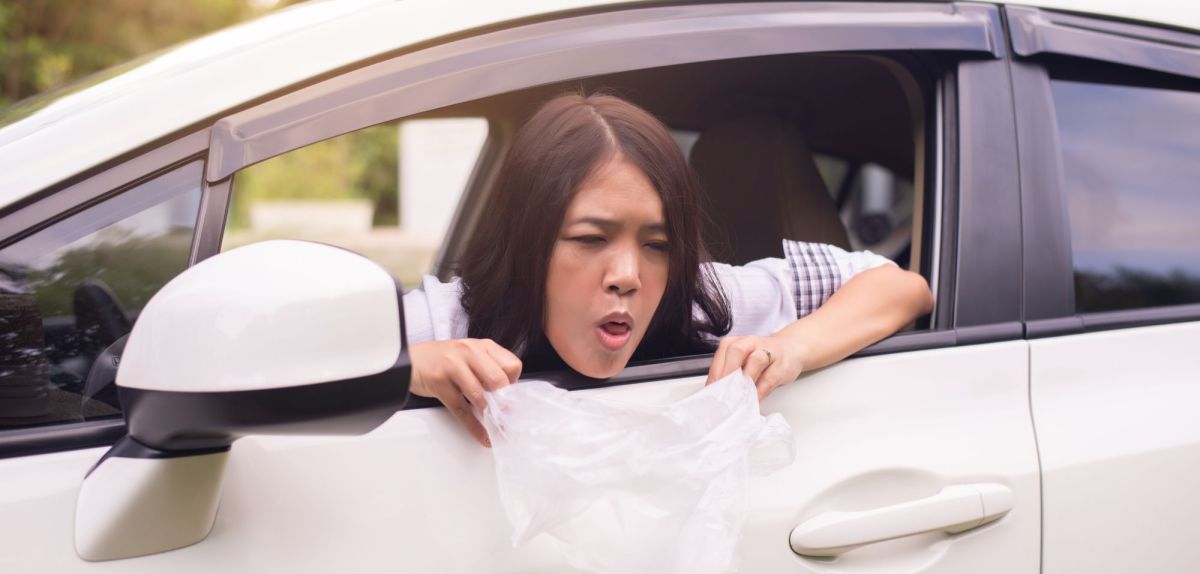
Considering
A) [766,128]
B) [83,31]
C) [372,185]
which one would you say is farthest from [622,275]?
[372,185]

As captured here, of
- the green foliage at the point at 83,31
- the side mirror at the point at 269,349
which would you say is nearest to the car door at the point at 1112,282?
the side mirror at the point at 269,349

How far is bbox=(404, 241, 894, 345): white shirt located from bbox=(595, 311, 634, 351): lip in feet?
0.83

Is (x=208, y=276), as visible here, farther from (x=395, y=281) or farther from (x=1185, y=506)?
(x=1185, y=506)

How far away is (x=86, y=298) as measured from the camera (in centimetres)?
131

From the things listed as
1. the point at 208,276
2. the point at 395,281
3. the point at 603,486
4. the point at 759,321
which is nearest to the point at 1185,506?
the point at 759,321

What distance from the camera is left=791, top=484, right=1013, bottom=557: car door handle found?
1.34m

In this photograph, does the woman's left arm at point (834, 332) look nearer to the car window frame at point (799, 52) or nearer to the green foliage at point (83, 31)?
the car window frame at point (799, 52)

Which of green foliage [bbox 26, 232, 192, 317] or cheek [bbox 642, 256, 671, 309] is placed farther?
cheek [bbox 642, 256, 671, 309]

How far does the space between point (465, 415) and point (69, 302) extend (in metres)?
0.53

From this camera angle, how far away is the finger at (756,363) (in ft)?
4.56

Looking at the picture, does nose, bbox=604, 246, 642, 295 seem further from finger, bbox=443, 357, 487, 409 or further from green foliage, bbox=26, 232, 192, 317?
green foliage, bbox=26, 232, 192, 317

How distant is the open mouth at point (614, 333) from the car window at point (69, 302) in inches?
22.7

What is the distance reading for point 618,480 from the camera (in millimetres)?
1235

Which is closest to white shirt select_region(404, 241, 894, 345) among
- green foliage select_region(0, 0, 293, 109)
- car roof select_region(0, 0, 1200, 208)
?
car roof select_region(0, 0, 1200, 208)
